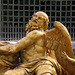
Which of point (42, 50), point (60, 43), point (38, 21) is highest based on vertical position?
point (38, 21)

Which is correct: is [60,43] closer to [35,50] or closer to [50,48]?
[50,48]

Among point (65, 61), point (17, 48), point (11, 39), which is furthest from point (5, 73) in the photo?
point (11, 39)

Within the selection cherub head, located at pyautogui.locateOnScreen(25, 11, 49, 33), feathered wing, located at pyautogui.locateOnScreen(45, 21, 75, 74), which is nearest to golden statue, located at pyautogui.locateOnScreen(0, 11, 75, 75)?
feathered wing, located at pyautogui.locateOnScreen(45, 21, 75, 74)

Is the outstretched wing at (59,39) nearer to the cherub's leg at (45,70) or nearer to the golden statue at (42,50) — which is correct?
the golden statue at (42,50)

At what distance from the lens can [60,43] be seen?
4645 mm

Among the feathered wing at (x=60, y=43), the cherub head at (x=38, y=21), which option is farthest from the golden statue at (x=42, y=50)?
the cherub head at (x=38, y=21)

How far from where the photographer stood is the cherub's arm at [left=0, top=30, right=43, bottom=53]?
4.58 metres

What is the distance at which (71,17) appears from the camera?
35.9 feet

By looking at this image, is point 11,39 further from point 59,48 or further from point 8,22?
point 59,48

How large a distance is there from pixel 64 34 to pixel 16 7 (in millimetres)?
6795

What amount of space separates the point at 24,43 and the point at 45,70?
0.58 meters

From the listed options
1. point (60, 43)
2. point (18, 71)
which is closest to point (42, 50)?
point (60, 43)

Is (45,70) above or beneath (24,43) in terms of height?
beneath

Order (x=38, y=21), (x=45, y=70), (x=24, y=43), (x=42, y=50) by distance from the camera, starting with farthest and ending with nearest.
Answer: (x=38, y=21) → (x=42, y=50) → (x=24, y=43) → (x=45, y=70)
